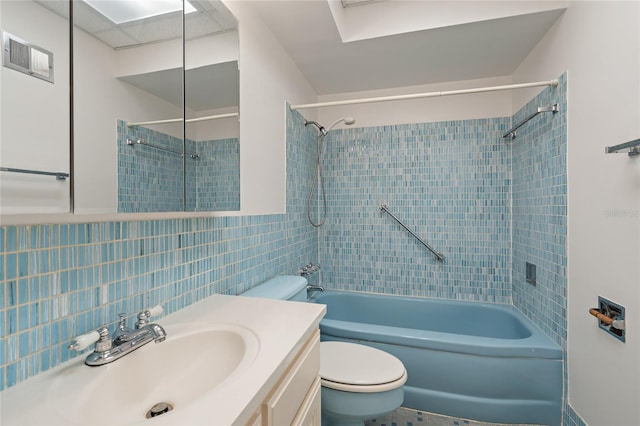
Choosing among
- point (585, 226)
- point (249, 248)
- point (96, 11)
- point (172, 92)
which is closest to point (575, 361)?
point (585, 226)

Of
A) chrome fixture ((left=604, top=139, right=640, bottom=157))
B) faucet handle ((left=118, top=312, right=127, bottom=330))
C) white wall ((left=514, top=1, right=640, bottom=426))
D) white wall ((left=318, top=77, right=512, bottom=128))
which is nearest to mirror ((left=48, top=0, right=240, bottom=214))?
faucet handle ((left=118, top=312, right=127, bottom=330))

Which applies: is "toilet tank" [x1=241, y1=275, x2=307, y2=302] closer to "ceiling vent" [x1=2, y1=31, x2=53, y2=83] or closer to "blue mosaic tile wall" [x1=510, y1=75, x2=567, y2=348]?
"ceiling vent" [x1=2, y1=31, x2=53, y2=83]

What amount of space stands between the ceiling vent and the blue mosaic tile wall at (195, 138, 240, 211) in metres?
0.53

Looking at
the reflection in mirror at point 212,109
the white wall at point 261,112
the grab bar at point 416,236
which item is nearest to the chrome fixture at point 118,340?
the reflection in mirror at point 212,109

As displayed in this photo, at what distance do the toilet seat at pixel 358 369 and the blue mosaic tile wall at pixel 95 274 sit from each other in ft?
1.98

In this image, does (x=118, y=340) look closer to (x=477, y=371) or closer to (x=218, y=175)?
(x=218, y=175)

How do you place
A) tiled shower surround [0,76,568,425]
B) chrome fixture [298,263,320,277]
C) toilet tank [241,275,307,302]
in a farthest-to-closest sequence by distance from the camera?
chrome fixture [298,263,320,277], toilet tank [241,275,307,302], tiled shower surround [0,76,568,425]

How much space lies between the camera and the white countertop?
1.80 feet

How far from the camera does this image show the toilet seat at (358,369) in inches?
53.3

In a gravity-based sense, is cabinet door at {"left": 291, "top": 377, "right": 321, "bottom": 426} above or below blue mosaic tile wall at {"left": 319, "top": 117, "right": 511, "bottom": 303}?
below

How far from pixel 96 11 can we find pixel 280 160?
128 centimetres

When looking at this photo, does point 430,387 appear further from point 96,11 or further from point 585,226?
point 96,11

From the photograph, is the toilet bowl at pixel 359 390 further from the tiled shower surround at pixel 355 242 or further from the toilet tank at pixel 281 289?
the tiled shower surround at pixel 355 242

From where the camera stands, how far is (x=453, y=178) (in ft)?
8.27
